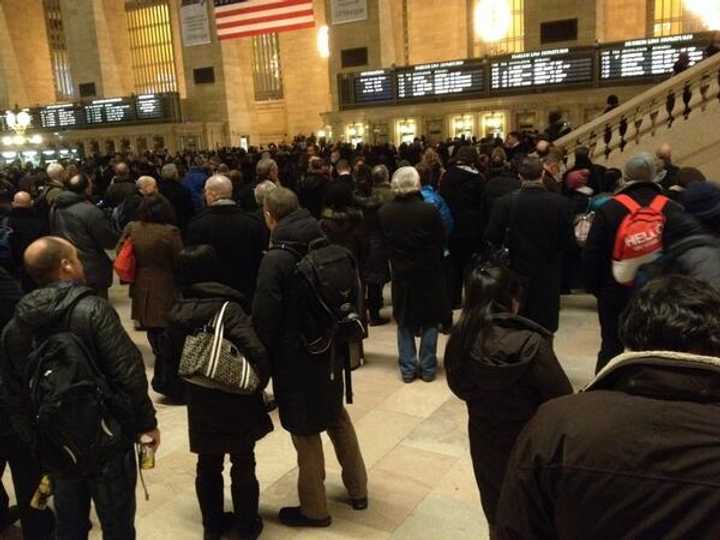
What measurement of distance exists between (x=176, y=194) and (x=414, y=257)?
4.08 m

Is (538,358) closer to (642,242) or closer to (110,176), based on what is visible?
(642,242)

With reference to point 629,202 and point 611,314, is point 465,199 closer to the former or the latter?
point 611,314

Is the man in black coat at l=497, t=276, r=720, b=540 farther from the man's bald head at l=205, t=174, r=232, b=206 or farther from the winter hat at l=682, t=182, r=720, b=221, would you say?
the man's bald head at l=205, t=174, r=232, b=206

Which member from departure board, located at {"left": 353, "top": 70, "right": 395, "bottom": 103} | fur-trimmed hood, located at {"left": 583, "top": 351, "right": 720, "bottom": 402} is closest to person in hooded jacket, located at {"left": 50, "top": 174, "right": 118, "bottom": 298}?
fur-trimmed hood, located at {"left": 583, "top": 351, "right": 720, "bottom": 402}

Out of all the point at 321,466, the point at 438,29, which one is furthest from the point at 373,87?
the point at 321,466

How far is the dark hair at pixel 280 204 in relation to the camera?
3580mm

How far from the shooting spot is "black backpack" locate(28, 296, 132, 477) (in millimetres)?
2461

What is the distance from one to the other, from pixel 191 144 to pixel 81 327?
804 inches

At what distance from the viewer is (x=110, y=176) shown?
11164 mm

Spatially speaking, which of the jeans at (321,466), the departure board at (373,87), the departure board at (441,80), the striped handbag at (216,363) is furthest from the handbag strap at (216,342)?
the departure board at (373,87)

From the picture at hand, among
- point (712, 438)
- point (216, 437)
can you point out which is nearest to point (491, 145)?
point (216, 437)

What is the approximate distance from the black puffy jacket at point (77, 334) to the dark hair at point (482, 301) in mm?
1333

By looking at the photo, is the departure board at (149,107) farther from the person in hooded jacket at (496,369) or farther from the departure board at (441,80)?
the person in hooded jacket at (496,369)

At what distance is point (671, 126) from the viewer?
9.63 metres
